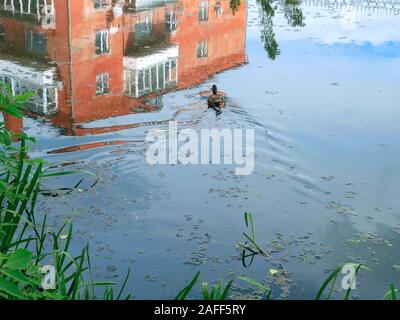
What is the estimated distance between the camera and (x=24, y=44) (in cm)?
1955

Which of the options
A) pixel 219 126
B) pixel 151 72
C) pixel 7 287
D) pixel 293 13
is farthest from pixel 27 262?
pixel 293 13

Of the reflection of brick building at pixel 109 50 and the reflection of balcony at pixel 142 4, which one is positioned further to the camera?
the reflection of balcony at pixel 142 4

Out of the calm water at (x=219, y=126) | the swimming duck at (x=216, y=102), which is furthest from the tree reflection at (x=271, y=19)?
the swimming duck at (x=216, y=102)

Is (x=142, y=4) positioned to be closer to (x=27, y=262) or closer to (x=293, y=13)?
(x=293, y=13)

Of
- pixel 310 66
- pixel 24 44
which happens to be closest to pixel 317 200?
pixel 310 66

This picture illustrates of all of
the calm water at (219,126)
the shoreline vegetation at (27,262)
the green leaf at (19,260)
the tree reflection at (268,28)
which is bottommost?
the calm water at (219,126)

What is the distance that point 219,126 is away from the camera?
41.1ft

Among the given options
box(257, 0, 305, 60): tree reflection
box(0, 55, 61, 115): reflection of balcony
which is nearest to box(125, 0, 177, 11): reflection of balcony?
box(257, 0, 305, 60): tree reflection

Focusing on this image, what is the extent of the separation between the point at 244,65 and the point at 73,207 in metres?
11.0

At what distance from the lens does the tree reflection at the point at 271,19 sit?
20.2m

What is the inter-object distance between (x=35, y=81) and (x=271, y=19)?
13.4 metres

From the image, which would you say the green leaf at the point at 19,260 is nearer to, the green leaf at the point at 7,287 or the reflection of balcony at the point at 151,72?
the green leaf at the point at 7,287

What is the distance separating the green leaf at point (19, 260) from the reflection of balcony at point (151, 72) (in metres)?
12.3

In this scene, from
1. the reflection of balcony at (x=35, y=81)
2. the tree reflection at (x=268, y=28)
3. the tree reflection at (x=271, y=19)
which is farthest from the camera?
the tree reflection at (x=271, y=19)
